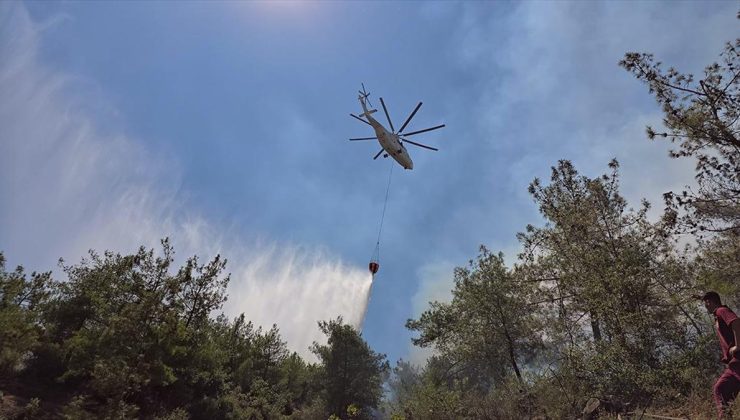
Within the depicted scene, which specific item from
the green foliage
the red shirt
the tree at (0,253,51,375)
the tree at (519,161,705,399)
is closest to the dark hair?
the red shirt

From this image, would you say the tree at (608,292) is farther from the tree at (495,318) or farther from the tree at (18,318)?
the tree at (18,318)

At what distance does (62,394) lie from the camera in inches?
771

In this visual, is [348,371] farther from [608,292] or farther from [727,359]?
[727,359]

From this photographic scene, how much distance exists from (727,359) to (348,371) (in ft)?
112

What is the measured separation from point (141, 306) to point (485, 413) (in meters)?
16.2

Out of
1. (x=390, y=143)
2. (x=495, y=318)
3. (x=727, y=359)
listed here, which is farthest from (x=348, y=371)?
(x=727, y=359)

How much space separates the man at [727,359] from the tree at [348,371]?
32.2 m

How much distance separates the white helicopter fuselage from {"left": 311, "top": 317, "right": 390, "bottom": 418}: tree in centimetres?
2238

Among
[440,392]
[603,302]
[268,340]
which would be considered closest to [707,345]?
[603,302]

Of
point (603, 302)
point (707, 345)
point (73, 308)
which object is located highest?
point (73, 308)

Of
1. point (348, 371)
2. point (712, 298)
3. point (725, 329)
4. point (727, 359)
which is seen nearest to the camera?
point (727, 359)

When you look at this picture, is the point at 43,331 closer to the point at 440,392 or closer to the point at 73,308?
the point at 73,308

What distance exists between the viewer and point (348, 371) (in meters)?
37.1

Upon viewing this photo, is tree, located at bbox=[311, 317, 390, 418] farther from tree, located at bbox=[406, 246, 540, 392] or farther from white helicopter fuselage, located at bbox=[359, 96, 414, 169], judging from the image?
white helicopter fuselage, located at bbox=[359, 96, 414, 169]
